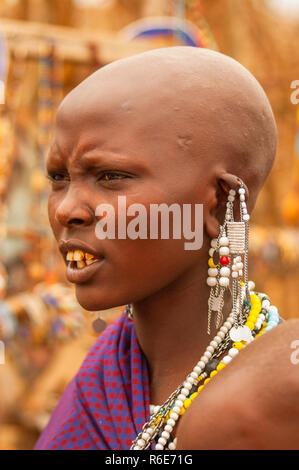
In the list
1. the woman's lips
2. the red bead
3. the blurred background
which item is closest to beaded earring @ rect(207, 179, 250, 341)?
the red bead

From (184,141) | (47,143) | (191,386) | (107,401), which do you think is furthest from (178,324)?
(47,143)

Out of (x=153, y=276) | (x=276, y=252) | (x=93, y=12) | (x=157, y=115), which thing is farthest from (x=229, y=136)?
(x=93, y=12)

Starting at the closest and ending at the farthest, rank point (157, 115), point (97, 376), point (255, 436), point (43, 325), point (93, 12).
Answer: point (255, 436) → point (157, 115) → point (97, 376) → point (43, 325) → point (93, 12)

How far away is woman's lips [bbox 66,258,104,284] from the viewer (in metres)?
1.04

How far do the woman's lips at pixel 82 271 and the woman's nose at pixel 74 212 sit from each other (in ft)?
0.25

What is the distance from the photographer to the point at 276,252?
3.99 meters

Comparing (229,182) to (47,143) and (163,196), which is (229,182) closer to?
(163,196)

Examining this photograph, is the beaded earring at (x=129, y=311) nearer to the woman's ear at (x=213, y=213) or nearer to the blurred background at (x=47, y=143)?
the woman's ear at (x=213, y=213)

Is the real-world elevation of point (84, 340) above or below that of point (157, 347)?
above

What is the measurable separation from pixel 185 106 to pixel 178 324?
0.42 m

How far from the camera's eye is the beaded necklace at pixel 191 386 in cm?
106

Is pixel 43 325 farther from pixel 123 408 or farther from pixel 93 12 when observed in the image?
pixel 93 12

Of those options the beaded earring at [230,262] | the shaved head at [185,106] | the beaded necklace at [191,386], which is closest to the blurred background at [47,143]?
the shaved head at [185,106]

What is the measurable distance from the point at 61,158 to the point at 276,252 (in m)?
3.10
